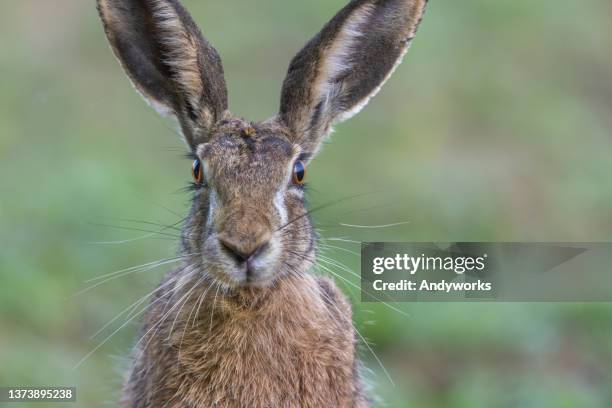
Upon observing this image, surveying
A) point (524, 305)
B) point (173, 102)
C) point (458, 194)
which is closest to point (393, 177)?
point (458, 194)

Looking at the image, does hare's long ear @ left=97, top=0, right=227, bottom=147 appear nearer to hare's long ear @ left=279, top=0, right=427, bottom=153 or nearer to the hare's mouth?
hare's long ear @ left=279, top=0, right=427, bottom=153

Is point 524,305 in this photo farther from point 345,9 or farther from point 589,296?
point 345,9

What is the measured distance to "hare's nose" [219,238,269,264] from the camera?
16.6ft

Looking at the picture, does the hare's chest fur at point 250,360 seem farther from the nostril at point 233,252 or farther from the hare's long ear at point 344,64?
the hare's long ear at point 344,64

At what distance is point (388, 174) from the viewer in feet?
31.1

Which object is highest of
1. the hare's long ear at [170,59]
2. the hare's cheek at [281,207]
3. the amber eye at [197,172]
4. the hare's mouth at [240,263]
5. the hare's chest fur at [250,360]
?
the hare's long ear at [170,59]

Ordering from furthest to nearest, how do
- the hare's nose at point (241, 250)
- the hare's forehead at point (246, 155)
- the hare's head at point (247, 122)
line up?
1. the hare's forehead at point (246, 155)
2. the hare's head at point (247, 122)
3. the hare's nose at point (241, 250)

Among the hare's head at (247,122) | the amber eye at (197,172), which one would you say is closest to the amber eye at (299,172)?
the hare's head at (247,122)

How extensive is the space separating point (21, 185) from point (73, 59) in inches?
88.6

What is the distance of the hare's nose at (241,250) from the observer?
16.6 ft

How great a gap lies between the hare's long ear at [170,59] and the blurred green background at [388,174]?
1.39m

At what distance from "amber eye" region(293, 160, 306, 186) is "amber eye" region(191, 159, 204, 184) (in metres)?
0.36

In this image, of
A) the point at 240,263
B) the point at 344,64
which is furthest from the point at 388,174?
the point at 240,263

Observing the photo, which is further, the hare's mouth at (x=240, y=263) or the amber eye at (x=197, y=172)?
the amber eye at (x=197, y=172)
